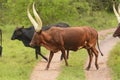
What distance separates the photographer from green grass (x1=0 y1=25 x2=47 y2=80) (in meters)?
13.1

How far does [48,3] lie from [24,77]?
13.9 meters

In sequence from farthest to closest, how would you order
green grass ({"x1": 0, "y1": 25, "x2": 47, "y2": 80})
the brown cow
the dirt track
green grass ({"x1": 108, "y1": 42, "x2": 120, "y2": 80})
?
1. the brown cow
2. green grass ({"x1": 0, "y1": 25, "x2": 47, "y2": 80})
3. green grass ({"x1": 108, "y1": 42, "x2": 120, "y2": 80})
4. the dirt track

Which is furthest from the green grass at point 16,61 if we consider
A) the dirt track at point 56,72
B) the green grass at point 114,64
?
the green grass at point 114,64

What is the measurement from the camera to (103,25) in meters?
31.1

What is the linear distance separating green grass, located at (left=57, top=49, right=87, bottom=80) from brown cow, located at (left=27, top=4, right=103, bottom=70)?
0.50m

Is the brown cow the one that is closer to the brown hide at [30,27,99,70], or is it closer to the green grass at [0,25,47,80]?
the brown hide at [30,27,99,70]

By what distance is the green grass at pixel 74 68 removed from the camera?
12844mm

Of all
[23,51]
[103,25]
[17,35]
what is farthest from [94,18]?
[17,35]

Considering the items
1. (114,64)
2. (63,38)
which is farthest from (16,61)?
(114,64)

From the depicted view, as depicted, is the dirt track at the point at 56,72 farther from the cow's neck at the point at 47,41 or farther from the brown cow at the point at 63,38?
the cow's neck at the point at 47,41

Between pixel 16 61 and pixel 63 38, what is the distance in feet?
9.47

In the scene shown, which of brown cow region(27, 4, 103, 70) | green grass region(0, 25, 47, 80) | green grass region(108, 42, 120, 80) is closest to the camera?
green grass region(108, 42, 120, 80)

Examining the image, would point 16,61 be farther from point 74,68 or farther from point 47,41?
point 74,68

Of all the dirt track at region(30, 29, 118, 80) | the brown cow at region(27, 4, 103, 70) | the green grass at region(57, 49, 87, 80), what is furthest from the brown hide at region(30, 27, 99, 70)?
the green grass at region(57, 49, 87, 80)
